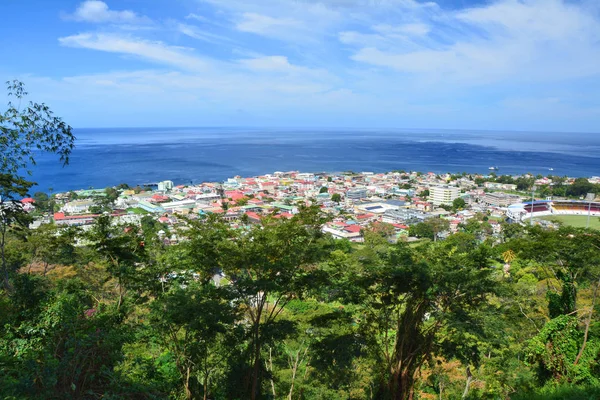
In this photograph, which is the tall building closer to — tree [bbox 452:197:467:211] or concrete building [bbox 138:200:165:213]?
tree [bbox 452:197:467:211]

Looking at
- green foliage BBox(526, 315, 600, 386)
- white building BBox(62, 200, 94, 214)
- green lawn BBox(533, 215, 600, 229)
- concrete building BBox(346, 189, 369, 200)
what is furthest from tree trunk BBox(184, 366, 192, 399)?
concrete building BBox(346, 189, 369, 200)

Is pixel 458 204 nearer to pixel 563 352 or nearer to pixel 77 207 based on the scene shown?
pixel 563 352

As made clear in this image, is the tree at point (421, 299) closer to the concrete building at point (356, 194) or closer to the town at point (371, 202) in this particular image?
the town at point (371, 202)

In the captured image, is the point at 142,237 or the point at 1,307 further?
the point at 142,237

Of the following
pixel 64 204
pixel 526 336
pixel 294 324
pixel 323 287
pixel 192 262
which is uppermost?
pixel 192 262

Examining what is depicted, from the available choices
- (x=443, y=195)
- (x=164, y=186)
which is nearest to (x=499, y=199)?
(x=443, y=195)

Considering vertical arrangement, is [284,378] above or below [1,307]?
below

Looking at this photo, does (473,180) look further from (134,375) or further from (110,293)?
(134,375)

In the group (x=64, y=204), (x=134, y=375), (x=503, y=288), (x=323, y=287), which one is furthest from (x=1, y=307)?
(x=64, y=204)
